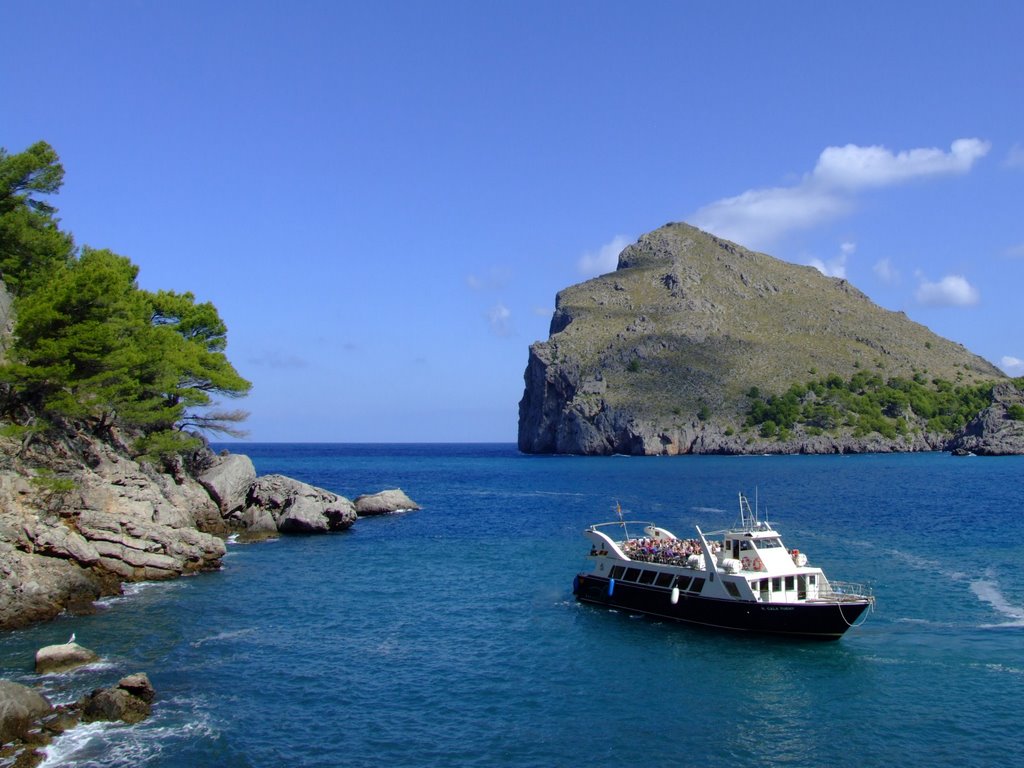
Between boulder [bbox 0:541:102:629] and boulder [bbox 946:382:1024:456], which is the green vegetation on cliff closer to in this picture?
boulder [bbox 0:541:102:629]

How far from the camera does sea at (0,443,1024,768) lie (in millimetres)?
24828

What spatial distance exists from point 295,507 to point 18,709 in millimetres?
45607

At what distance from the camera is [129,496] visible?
4891 cm

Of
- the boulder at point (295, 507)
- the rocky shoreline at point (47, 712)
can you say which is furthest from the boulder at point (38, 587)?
the boulder at point (295, 507)

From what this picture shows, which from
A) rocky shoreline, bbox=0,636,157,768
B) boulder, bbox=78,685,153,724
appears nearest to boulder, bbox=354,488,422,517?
rocky shoreline, bbox=0,636,157,768


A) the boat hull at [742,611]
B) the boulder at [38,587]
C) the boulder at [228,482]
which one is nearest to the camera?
the boat hull at [742,611]

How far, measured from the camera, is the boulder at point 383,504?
86.9 meters

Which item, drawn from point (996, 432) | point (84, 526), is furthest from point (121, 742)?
point (996, 432)

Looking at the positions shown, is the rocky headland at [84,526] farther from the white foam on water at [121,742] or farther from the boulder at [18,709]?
the white foam on water at [121,742]

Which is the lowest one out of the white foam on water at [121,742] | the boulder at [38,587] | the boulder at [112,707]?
the white foam on water at [121,742]

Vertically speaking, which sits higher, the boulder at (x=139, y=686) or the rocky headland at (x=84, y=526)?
the rocky headland at (x=84, y=526)

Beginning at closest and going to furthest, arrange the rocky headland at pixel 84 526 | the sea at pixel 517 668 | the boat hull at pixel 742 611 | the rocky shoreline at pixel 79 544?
1. the sea at pixel 517 668
2. the rocky shoreline at pixel 79 544
3. the boat hull at pixel 742 611
4. the rocky headland at pixel 84 526

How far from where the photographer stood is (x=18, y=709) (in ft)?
81.4

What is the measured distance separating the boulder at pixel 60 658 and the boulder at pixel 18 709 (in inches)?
153
